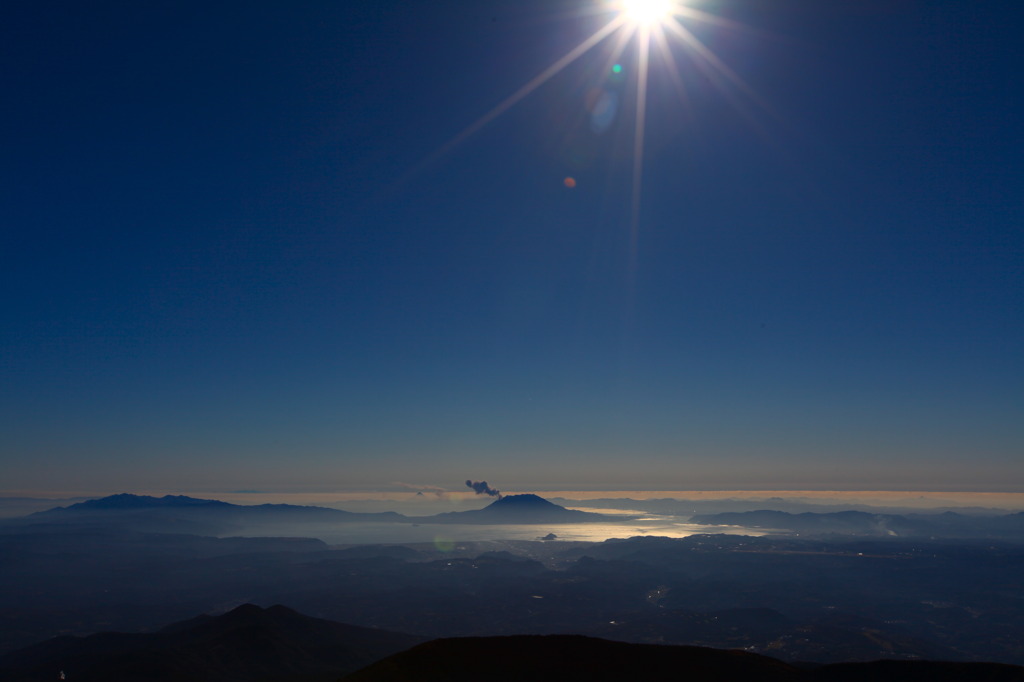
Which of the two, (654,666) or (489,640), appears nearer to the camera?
(654,666)

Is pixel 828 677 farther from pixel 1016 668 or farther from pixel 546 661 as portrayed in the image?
pixel 546 661

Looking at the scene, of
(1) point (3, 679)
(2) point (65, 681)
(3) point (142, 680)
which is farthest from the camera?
(1) point (3, 679)

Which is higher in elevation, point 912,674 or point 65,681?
point 912,674

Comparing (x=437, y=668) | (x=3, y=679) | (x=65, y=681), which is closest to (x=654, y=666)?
(x=437, y=668)

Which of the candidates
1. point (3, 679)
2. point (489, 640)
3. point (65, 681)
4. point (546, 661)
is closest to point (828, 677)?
point (546, 661)

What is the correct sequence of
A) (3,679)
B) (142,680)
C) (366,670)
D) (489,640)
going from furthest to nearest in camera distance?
(3,679), (142,680), (489,640), (366,670)

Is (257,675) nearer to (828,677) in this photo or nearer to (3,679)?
(3,679)
